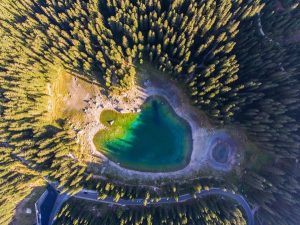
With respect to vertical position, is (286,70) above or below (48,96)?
above

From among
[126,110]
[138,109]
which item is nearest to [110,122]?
[126,110]

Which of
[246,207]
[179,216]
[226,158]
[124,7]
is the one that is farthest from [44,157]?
[246,207]

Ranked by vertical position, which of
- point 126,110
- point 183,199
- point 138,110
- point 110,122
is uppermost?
point 138,110

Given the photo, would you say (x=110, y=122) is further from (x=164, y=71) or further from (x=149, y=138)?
(x=164, y=71)

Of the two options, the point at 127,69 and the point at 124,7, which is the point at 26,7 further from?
the point at 127,69

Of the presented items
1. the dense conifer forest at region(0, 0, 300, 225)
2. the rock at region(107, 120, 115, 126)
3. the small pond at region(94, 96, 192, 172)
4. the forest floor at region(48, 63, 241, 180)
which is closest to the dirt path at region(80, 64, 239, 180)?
the forest floor at region(48, 63, 241, 180)
